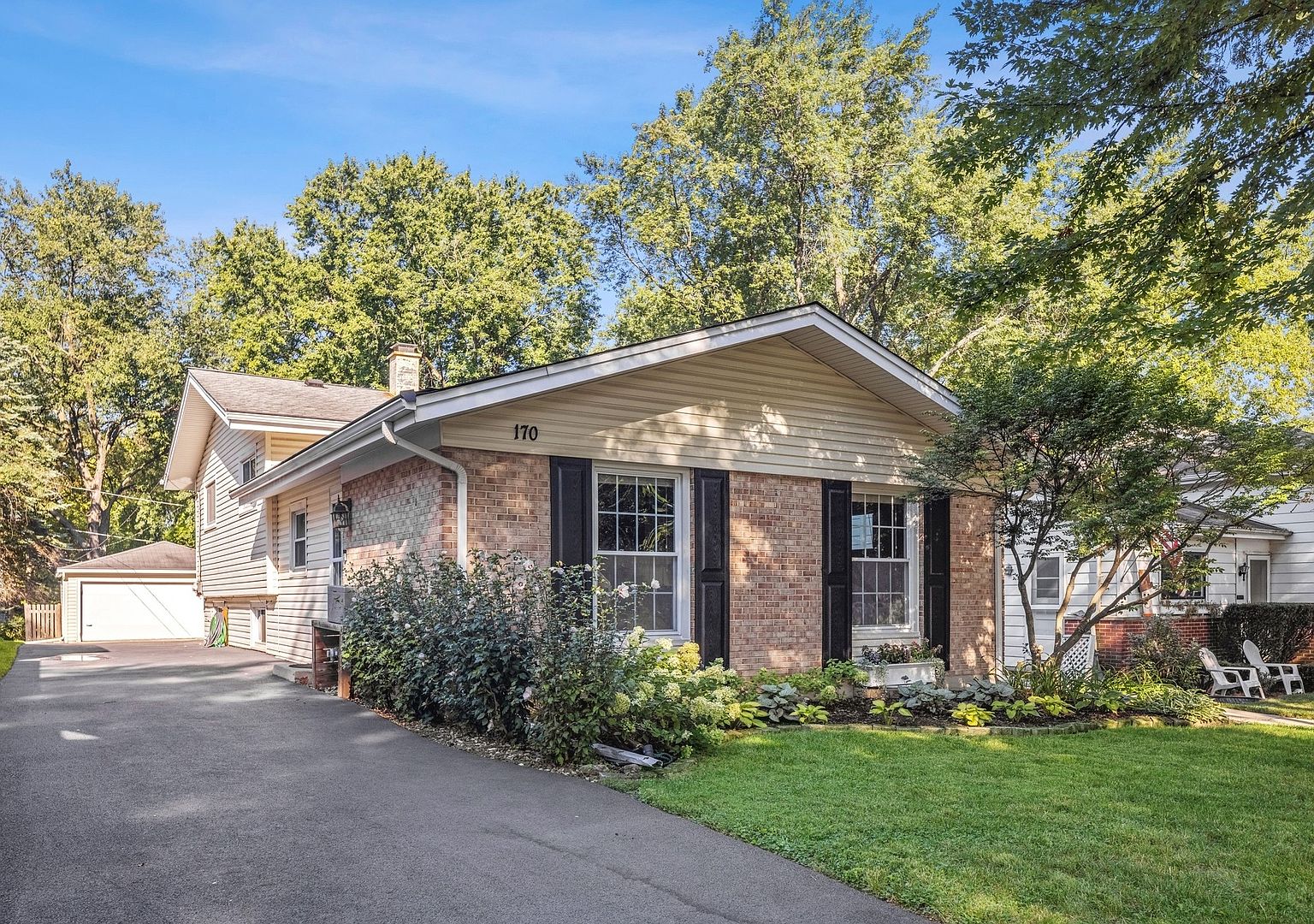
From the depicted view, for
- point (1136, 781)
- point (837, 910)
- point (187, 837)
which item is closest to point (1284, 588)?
point (1136, 781)

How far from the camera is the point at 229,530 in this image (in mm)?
19859

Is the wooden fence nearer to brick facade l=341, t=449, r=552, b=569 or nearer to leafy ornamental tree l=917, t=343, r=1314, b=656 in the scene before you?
brick facade l=341, t=449, r=552, b=569

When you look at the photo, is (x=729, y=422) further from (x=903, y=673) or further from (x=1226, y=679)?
(x=1226, y=679)

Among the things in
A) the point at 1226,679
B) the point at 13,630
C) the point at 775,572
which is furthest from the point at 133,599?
the point at 1226,679

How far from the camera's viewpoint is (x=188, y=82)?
17.0 meters

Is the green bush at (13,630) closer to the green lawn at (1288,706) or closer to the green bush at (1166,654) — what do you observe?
the green bush at (1166,654)

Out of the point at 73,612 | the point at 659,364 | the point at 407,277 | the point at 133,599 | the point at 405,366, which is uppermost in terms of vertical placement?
the point at 407,277

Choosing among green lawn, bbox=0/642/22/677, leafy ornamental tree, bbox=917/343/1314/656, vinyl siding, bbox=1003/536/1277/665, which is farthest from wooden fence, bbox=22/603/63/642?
leafy ornamental tree, bbox=917/343/1314/656

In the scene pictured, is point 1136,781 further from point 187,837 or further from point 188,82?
point 188,82

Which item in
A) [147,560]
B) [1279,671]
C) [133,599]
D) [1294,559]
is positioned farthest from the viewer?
[147,560]

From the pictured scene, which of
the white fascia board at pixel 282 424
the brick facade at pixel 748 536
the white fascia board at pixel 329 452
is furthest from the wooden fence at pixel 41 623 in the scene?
the brick facade at pixel 748 536

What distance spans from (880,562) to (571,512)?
4.66 m

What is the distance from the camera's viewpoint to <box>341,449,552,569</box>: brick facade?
31.2ft

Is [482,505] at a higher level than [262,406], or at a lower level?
lower
